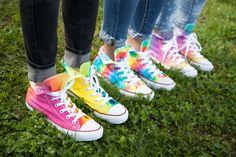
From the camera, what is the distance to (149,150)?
1.92 m

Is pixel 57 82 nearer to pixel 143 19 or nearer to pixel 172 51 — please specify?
pixel 143 19

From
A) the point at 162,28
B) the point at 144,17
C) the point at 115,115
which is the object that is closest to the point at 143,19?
the point at 144,17

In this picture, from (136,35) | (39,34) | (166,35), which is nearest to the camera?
(39,34)

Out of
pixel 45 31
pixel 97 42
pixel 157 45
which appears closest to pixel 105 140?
pixel 45 31

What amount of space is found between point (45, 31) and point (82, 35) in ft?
0.85

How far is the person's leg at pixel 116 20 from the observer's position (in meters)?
1.98

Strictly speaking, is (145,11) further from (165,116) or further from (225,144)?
(225,144)

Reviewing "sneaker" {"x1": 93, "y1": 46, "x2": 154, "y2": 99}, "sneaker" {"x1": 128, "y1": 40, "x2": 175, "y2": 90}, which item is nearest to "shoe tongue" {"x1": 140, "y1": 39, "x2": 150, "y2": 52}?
"sneaker" {"x1": 128, "y1": 40, "x2": 175, "y2": 90}

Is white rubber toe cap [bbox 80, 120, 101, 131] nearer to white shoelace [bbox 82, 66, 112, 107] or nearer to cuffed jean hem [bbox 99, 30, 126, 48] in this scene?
white shoelace [bbox 82, 66, 112, 107]

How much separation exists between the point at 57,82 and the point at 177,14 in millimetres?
1316

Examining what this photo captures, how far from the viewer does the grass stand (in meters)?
1.76

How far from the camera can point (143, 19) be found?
2.29 meters

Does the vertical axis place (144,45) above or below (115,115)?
above

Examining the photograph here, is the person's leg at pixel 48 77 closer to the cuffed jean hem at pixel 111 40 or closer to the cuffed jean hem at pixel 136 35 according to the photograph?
the cuffed jean hem at pixel 111 40
